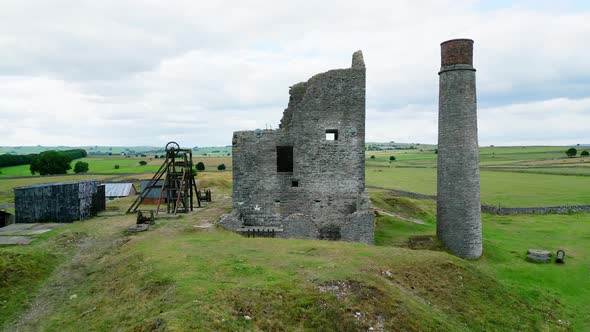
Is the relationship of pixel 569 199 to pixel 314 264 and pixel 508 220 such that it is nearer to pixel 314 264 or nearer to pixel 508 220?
pixel 508 220

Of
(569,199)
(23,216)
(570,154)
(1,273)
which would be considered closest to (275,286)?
(1,273)

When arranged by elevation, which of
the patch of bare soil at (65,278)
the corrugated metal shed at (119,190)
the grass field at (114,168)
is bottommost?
the patch of bare soil at (65,278)

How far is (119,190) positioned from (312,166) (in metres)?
28.0

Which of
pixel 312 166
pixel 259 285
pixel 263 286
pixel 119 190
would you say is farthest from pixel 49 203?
pixel 263 286

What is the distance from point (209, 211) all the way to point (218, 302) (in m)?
16.3

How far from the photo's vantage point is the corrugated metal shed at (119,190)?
132 ft

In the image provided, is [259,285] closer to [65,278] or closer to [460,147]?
[65,278]

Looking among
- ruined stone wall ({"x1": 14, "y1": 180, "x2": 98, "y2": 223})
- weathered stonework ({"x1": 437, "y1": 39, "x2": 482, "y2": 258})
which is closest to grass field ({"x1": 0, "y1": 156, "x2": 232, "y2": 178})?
ruined stone wall ({"x1": 14, "y1": 180, "x2": 98, "y2": 223})

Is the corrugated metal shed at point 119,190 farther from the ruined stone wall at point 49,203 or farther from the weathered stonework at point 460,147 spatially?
the weathered stonework at point 460,147

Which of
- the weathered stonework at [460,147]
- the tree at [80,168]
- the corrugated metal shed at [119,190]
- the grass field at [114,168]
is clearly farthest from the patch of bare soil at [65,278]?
the tree at [80,168]

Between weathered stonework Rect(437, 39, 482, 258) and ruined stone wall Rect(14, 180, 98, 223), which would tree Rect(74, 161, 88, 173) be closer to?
ruined stone wall Rect(14, 180, 98, 223)

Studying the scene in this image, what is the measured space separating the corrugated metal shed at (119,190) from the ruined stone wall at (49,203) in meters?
16.9

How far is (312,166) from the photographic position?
2181 centimetres

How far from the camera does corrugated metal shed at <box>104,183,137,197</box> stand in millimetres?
40219
